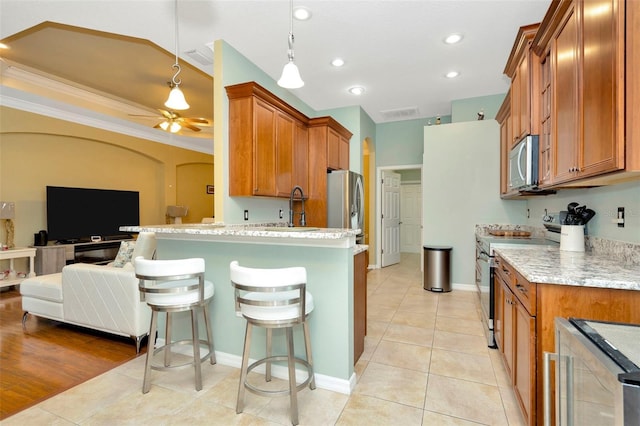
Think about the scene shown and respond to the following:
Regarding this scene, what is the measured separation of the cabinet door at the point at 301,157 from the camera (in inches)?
164

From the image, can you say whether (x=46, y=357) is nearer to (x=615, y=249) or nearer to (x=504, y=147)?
(x=615, y=249)

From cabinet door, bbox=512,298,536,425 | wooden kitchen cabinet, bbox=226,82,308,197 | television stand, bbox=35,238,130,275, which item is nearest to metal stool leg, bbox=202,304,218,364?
wooden kitchen cabinet, bbox=226,82,308,197

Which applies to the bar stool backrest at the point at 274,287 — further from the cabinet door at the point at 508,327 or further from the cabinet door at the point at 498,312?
the cabinet door at the point at 498,312

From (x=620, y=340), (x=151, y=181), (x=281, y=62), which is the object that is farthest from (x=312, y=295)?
(x=151, y=181)

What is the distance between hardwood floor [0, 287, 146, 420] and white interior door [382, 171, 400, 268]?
487 cm

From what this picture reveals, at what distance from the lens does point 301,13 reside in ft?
9.23

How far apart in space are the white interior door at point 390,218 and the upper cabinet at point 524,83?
11.8ft

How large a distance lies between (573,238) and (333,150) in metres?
3.17

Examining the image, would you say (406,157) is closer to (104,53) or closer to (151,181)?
(104,53)

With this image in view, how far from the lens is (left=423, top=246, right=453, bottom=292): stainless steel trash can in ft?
15.3

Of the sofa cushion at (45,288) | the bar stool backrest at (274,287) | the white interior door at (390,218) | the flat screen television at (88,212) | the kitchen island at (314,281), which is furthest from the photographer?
the white interior door at (390,218)

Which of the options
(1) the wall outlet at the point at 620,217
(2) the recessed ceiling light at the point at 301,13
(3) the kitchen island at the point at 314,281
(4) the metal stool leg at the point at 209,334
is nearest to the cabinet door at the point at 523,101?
(1) the wall outlet at the point at 620,217

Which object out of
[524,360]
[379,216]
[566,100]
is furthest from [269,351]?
[379,216]

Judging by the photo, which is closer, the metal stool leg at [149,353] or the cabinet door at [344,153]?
the metal stool leg at [149,353]
